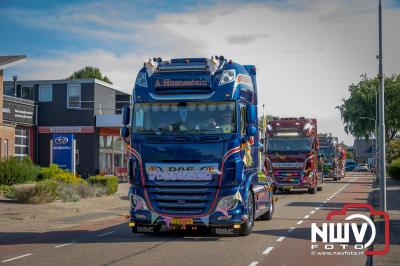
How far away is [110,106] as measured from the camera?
182 ft

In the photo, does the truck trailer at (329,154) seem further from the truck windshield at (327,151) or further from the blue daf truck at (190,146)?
the blue daf truck at (190,146)

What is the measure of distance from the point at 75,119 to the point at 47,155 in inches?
140

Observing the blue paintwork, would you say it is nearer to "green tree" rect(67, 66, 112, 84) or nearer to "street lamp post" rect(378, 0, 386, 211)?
"street lamp post" rect(378, 0, 386, 211)

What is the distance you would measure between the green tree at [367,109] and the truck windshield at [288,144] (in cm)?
5427

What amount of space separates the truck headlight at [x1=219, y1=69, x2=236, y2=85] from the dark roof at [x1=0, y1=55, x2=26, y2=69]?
2585 cm

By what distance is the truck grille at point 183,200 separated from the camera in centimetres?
1466

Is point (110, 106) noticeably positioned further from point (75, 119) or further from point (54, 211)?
point (54, 211)

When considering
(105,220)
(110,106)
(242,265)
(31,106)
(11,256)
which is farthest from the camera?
(110,106)

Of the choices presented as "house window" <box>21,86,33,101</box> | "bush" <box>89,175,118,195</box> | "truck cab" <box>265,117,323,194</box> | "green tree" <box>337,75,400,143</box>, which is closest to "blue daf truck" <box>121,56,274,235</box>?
"bush" <box>89,175,118,195</box>

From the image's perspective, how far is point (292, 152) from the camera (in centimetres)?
3372

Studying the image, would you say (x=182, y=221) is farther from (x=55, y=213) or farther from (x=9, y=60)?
(x=9, y=60)

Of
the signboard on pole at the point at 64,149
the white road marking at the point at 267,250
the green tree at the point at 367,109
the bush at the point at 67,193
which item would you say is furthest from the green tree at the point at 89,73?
the white road marking at the point at 267,250

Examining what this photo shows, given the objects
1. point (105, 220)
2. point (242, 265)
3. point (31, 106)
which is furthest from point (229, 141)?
point (31, 106)

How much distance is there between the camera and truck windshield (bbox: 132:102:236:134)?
14969 mm
